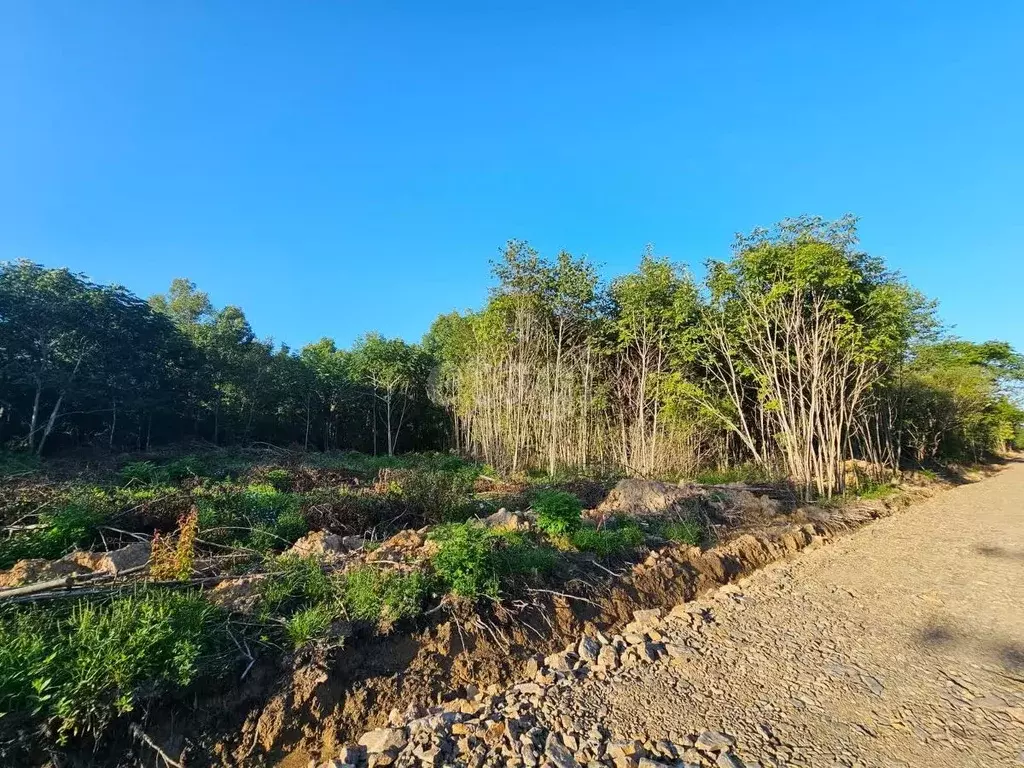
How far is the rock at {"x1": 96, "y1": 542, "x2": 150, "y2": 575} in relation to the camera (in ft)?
9.93

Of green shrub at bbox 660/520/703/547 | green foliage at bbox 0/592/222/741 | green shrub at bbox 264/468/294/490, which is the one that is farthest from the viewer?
green shrub at bbox 264/468/294/490

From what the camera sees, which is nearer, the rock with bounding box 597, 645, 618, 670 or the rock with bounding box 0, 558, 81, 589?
the rock with bounding box 597, 645, 618, 670

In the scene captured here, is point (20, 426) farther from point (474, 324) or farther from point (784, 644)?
point (784, 644)

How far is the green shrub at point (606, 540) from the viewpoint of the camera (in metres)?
4.21

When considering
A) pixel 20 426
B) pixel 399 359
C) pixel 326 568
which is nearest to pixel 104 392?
pixel 20 426

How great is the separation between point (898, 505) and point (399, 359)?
49.0ft

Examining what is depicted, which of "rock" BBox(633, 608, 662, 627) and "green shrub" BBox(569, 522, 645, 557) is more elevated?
"green shrub" BBox(569, 522, 645, 557)

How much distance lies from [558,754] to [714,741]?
66cm

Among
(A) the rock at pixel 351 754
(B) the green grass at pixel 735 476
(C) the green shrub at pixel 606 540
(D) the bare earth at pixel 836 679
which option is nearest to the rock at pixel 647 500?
(C) the green shrub at pixel 606 540

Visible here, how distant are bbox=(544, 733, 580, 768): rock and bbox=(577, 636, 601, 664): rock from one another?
0.73 meters

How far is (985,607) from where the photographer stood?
3.56 meters

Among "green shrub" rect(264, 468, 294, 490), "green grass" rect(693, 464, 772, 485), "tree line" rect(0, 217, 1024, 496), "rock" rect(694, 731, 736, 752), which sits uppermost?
"tree line" rect(0, 217, 1024, 496)

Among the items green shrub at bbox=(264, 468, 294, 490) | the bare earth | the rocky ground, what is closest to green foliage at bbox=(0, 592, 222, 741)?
the rocky ground

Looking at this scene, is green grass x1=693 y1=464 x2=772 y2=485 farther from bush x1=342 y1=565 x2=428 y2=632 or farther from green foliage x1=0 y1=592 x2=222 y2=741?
green foliage x1=0 y1=592 x2=222 y2=741
